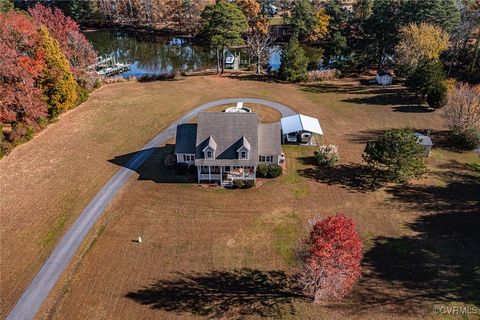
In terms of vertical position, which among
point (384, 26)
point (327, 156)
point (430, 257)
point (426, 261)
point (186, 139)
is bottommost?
point (426, 261)

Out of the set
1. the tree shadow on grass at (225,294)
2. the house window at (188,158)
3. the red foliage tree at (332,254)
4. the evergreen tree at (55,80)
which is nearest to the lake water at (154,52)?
the evergreen tree at (55,80)

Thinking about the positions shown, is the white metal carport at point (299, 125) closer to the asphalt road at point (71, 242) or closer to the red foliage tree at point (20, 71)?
the asphalt road at point (71, 242)

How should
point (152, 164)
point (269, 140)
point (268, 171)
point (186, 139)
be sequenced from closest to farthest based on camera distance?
1. point (268, 171)
2. point (269, 140)
3. point (186, 139)
4. point (152, 164)

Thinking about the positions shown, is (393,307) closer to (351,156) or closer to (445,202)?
(445,202)

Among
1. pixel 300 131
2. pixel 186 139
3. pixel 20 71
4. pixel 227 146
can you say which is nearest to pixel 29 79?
pixel 20 71

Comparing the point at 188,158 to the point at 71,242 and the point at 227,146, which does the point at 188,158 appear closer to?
the point at 227,146

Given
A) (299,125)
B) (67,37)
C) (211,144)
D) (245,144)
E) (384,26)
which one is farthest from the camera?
(384,26)

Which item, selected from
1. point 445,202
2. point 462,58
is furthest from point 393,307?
point 462,58
